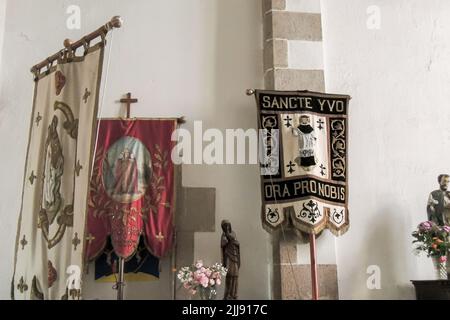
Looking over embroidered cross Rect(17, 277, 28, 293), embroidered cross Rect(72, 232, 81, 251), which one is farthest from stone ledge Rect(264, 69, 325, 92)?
embroidered cross Rect(17, 277, 28, 293)

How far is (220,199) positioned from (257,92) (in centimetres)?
100

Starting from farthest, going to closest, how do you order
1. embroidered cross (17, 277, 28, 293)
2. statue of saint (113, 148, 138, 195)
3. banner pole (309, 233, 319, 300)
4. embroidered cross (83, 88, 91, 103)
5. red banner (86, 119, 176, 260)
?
statue of saint (113, 148, 138, 195)
red banner (86, 119, 176, 260)
banner pole (309, 233, 319, 300)
embroidered cross (17, 277, 28, 293)
embroidered cross (83, 88, 91, 103)

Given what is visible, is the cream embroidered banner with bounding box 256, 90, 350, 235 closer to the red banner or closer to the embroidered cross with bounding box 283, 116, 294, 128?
the embroidered cross with bounding box 283, 116, 294, 128

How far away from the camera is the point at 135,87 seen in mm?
4789

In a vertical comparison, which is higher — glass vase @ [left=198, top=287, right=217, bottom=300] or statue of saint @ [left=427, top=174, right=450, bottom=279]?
statue of saint @ [left=427, top=174, right=450, bottom=279]

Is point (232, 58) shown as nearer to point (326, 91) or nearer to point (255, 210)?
point (326, 91)

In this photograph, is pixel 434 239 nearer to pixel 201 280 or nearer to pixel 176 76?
pixel 201 280

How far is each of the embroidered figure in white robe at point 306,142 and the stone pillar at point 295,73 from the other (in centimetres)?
47

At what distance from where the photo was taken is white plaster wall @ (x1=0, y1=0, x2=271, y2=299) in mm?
4594

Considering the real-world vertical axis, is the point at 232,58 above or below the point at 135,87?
above

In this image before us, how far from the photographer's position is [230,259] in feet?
13.9

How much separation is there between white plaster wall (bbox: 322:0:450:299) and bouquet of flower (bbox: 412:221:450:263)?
1.12ft
